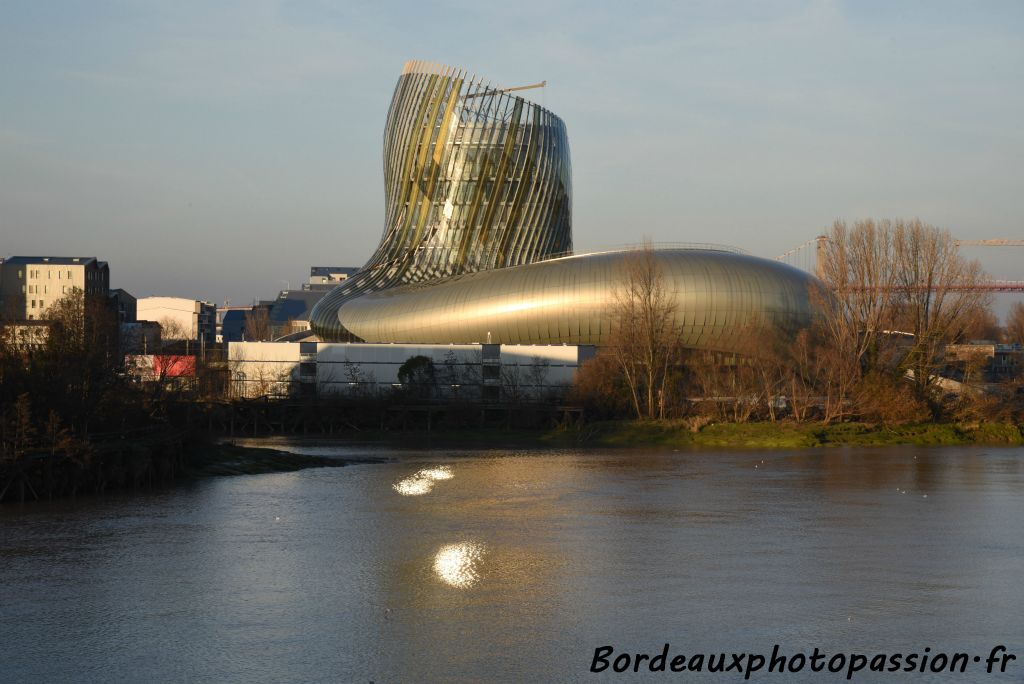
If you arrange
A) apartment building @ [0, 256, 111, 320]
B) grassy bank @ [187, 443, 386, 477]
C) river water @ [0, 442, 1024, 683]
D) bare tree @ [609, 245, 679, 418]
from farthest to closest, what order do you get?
apartment building @ [0, 256, 111, 320] → bare tree @ [609, 245, 679, 418] → grassy bank @ [187, 443, 386, 477] → river water @ [0, 442, 1024, 683]

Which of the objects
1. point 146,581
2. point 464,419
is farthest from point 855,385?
point 146,581

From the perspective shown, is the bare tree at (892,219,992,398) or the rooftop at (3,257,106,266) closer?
the bare tree at (892,219,992,398)

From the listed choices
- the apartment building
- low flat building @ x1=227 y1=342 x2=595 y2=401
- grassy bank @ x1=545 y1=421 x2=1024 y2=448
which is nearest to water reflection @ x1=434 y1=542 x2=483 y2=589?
grassy bank @ x1=545 y1=421 x2=1024 y2=448

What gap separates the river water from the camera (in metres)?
14.8

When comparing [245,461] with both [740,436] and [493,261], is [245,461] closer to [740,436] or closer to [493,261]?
[740,436]

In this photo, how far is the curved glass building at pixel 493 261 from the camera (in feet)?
209

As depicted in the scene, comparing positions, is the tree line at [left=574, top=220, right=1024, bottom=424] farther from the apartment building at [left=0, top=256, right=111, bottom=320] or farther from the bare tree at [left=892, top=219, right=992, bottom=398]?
the apartment building at [left=0, top=256, right=111, bottom=320]

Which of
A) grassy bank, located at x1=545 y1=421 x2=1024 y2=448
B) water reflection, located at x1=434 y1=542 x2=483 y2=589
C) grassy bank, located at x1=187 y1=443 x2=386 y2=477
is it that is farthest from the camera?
grassy bank, located at x1=545 y1=421 x2=1024 y2=448

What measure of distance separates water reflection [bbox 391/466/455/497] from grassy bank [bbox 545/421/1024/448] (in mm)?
13278

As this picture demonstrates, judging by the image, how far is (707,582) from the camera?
62.0 feet

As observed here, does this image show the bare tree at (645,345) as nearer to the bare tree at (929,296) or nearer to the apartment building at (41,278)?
the bare tree at (929,296)

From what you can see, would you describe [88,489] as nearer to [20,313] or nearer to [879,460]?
[879,460]

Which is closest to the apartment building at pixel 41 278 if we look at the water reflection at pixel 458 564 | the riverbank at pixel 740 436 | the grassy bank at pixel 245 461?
the riverbank at pixel 740 436

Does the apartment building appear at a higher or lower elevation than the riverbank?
higher
